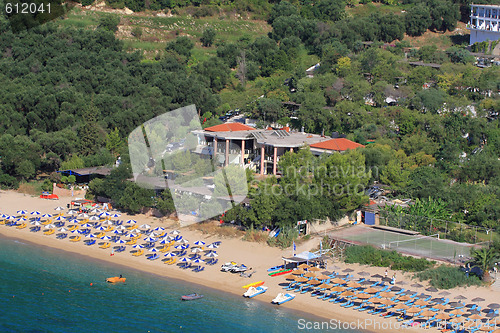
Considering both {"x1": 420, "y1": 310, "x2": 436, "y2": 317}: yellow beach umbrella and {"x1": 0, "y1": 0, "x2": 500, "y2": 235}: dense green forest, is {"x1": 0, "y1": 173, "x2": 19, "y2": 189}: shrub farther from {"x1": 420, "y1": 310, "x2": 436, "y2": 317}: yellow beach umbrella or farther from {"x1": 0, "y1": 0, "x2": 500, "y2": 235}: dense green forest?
{"x1": 420, "y1": 310, "x2": 436, "y2": 317}: yellow beach umbrella

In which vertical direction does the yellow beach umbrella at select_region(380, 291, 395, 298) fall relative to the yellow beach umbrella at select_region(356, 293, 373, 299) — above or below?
above

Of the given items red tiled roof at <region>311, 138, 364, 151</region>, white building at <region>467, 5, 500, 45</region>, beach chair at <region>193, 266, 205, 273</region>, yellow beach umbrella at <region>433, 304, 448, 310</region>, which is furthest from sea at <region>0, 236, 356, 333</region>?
white building at <region>467, 5, 500, 45</region>

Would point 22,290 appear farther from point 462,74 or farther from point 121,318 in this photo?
point 462,74

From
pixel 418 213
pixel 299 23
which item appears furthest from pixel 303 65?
pixel 418 213

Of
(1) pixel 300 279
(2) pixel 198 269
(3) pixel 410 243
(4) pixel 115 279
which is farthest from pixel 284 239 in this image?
(4) pixel 115 279

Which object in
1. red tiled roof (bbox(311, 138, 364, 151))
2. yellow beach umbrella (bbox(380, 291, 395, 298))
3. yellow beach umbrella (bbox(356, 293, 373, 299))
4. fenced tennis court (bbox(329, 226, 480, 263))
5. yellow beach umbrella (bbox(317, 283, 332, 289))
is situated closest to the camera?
yellow beach umbrella (bbox(380, 291, 395, 298))

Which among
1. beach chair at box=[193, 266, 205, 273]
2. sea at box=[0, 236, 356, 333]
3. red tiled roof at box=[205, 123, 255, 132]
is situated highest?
red tiled roof at box=[205, 123, 255, 132]
